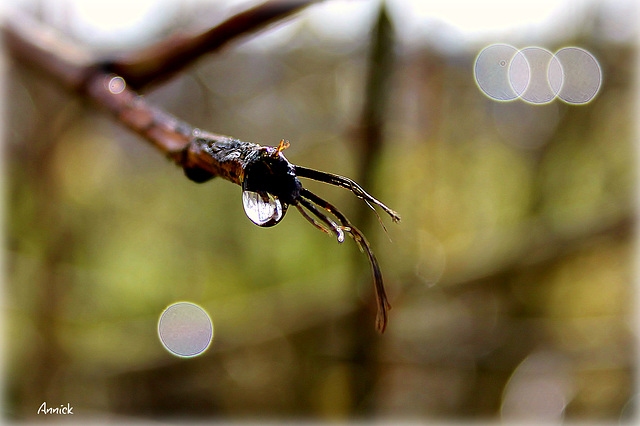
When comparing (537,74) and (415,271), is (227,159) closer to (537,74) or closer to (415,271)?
(415,271)

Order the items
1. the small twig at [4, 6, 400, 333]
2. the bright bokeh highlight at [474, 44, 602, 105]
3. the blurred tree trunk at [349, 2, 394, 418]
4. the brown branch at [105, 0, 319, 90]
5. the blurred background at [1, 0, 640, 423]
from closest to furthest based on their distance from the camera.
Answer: the small twig at [4, 6, 400, 333] → the brown branch at [105, 0, 319, 90] → the blurred tree trunk at [349, 2, 394, 418] → the blurred background at [1, 0, 640, 423] → the bright bokeh highlight at [474, 44, 602, 105]

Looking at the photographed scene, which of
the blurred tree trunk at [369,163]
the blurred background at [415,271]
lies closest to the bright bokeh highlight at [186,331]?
the blurred background at [415,271]

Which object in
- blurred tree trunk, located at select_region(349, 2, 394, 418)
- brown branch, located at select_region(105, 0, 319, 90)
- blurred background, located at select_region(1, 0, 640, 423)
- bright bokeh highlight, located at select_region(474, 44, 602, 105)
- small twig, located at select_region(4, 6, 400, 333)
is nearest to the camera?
small twig, located at select_region(4, 6, 400, 333)

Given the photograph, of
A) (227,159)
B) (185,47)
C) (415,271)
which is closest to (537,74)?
(415,271)

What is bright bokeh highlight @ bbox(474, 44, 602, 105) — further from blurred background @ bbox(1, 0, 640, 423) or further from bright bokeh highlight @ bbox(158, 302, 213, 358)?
bright bokeh highlight @ bbox(158, 302, 213, 358)

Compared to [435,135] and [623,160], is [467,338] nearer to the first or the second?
[435,135]

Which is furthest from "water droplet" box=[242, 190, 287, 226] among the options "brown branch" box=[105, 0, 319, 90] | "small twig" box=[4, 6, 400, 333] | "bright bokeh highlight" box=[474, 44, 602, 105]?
"bright bokeh highlight" box=[474, 44, 602, 105]

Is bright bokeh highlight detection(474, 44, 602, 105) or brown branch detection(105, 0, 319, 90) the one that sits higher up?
bright bokeh highlight detection(474, 44, 602, 105)
